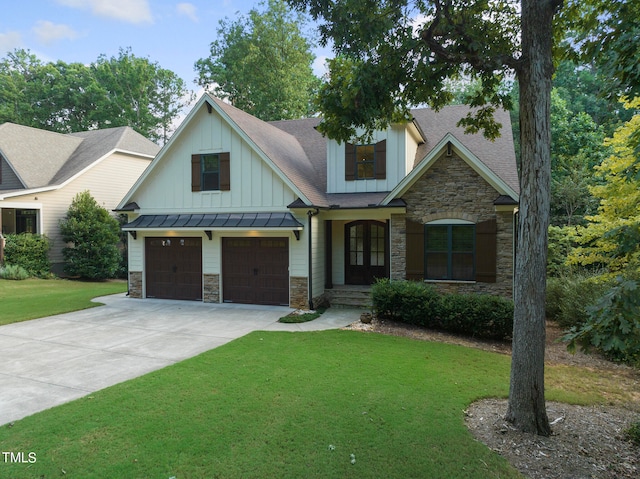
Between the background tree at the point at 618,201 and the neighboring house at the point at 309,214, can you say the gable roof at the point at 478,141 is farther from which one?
the background tree at the point at 618,201

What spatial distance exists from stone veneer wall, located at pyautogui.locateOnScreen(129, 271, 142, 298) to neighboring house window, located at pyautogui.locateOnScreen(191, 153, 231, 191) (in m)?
3.91

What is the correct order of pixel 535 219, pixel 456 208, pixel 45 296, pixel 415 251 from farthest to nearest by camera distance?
pixel 45 296 → pixel 415 251 → pixel 456 208 → pixel 535 219

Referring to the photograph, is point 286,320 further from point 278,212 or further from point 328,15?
point 328,15

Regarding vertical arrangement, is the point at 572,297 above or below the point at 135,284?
above

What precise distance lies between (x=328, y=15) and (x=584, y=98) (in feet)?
90.0

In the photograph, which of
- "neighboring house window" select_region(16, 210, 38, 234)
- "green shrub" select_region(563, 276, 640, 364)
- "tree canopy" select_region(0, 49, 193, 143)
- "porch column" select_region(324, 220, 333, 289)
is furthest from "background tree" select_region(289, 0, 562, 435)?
"tree canopy" select_region(0, 49, 193, 143)

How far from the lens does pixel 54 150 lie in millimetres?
Answer: 22984

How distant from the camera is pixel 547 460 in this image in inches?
174

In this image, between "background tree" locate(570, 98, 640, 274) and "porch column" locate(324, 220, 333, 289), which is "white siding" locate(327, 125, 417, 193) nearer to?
"porch column" locate(324, 220, 333, 289)

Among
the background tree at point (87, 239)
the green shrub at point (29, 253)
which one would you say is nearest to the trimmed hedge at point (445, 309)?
the background tree at point (87, 239)

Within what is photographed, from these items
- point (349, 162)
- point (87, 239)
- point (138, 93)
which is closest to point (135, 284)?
point (87, 239)

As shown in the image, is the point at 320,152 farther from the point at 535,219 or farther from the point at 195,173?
the point at 535,219

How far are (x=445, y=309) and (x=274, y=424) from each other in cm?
610

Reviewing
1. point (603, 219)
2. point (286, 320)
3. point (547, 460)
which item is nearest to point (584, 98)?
point (603, 219)
